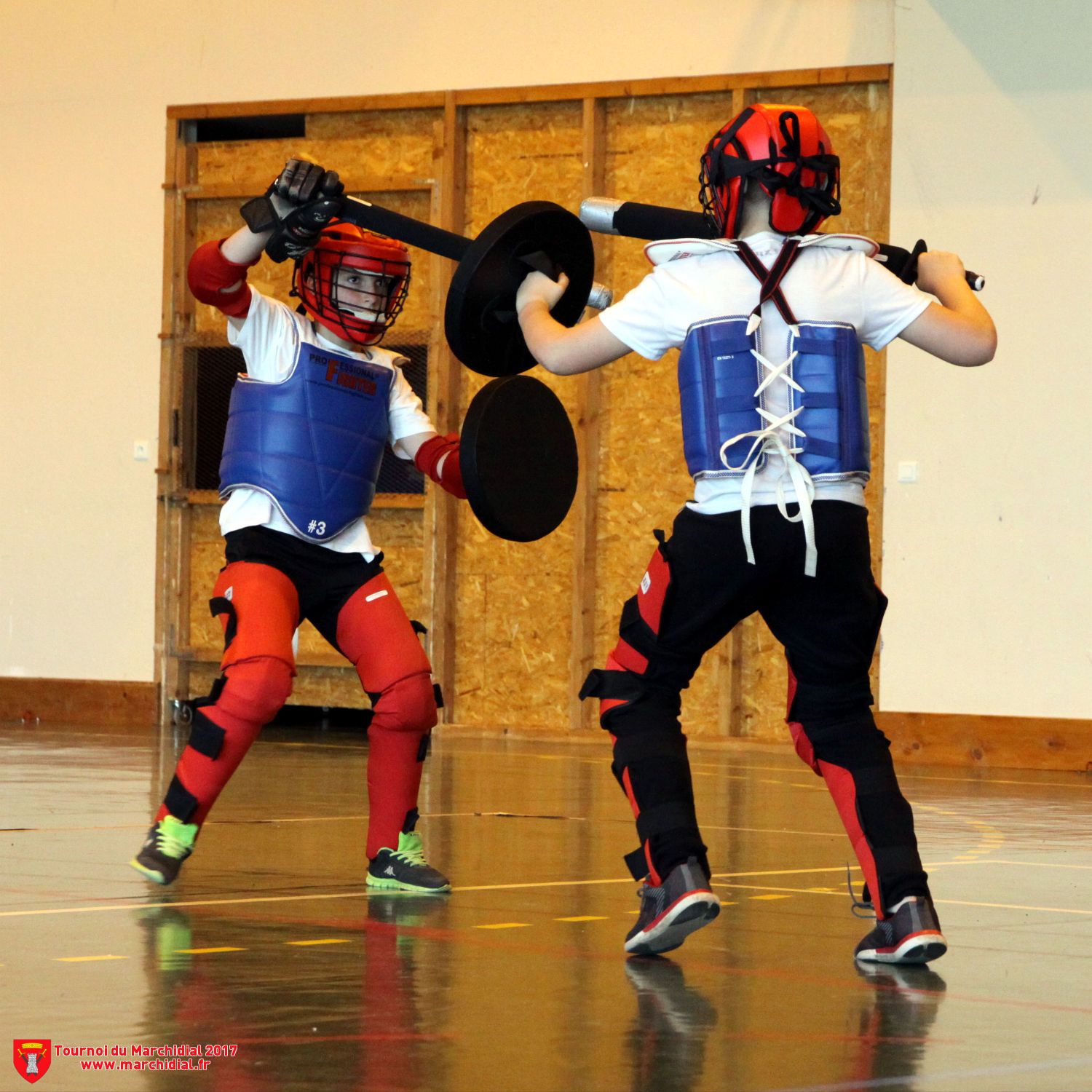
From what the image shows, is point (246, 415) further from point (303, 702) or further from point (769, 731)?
point (303, 702)

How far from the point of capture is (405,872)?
4.66 metres

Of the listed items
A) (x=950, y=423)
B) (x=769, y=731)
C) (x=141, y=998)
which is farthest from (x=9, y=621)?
(x=141, y=998)

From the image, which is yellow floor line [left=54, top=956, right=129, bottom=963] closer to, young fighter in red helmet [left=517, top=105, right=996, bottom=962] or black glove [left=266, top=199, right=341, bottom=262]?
young fighter in red helmet [left=517, top=105, right=996, bottom=962]

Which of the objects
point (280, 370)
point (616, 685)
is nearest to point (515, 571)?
point (280, 370)

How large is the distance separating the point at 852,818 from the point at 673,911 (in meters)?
0.48

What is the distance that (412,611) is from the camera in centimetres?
1244

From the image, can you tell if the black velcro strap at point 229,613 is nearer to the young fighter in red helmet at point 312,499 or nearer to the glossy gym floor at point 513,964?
the young fighter in red helmet at point 312,499

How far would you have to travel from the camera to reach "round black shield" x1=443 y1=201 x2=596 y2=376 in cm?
430

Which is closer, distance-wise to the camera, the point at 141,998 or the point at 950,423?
the point at 141,998

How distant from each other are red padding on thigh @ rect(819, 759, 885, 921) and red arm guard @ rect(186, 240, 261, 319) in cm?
212

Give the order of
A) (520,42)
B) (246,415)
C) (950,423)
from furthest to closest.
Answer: (520,42) < (950,423) < (246,415)

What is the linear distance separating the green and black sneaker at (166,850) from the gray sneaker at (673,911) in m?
1.34

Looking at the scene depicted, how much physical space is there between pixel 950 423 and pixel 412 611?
12.7 ft

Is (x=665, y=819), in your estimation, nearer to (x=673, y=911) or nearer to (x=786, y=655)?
(x=673, y=911)
